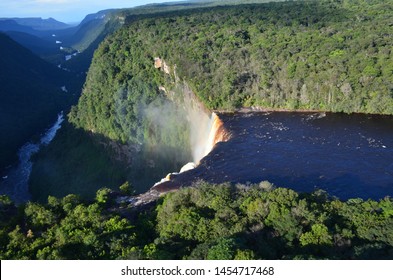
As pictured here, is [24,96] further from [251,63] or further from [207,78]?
[251,63]

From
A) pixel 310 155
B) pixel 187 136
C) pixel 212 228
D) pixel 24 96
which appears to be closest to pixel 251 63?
pixel 187 136

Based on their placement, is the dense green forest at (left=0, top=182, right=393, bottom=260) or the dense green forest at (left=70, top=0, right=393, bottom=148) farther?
the dense green forest at (left=70, top=0, right=393, bottom=148)

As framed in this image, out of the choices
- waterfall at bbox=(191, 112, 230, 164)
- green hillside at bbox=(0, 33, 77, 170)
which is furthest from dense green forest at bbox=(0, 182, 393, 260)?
green hillside at bbox=(0, 33, 77, 170)

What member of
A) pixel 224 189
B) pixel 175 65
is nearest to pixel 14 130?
pixel 175 65

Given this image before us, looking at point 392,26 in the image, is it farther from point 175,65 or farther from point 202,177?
point 202,177

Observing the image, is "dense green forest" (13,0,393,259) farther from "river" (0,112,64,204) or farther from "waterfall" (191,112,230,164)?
"waterfall" (191,112,230,164)

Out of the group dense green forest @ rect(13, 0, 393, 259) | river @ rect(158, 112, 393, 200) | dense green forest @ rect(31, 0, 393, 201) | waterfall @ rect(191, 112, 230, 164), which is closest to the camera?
dense green forest @ rect(13, 0, 393, 259)
